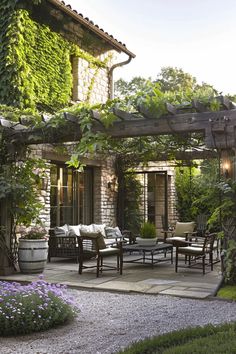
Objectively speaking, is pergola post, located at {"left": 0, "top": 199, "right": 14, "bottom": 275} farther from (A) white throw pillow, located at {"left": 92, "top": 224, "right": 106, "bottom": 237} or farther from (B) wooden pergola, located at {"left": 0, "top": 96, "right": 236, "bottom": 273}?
(A) white throw pillow, located at {"left": 92, "top": 224, "right": 106, "bottom": 237}

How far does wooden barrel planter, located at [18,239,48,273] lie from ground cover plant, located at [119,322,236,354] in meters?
3.91

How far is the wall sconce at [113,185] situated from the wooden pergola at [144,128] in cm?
421

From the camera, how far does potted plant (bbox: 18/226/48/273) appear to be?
23.3 ft

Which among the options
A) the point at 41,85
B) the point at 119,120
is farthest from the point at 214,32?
the point at 119,120

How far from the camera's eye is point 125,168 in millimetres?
11844

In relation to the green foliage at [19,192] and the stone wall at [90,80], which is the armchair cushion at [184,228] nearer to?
the stone wall at [90,80]

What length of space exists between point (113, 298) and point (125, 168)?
22.0 feet

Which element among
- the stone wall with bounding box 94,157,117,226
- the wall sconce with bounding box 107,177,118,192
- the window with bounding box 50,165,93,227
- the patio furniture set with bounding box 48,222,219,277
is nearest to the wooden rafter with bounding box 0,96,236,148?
the patio furniture set with bounding box 48,222,219,277

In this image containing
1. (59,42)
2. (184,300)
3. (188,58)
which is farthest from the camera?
(188,58)

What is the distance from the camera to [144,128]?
21.2 feet

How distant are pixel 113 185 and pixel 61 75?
3.27 metres

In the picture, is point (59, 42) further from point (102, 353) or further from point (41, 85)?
point (102, 353)

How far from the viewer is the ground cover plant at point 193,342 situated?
294cm

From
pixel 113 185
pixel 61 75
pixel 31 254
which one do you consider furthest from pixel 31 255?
pixel 113 185
